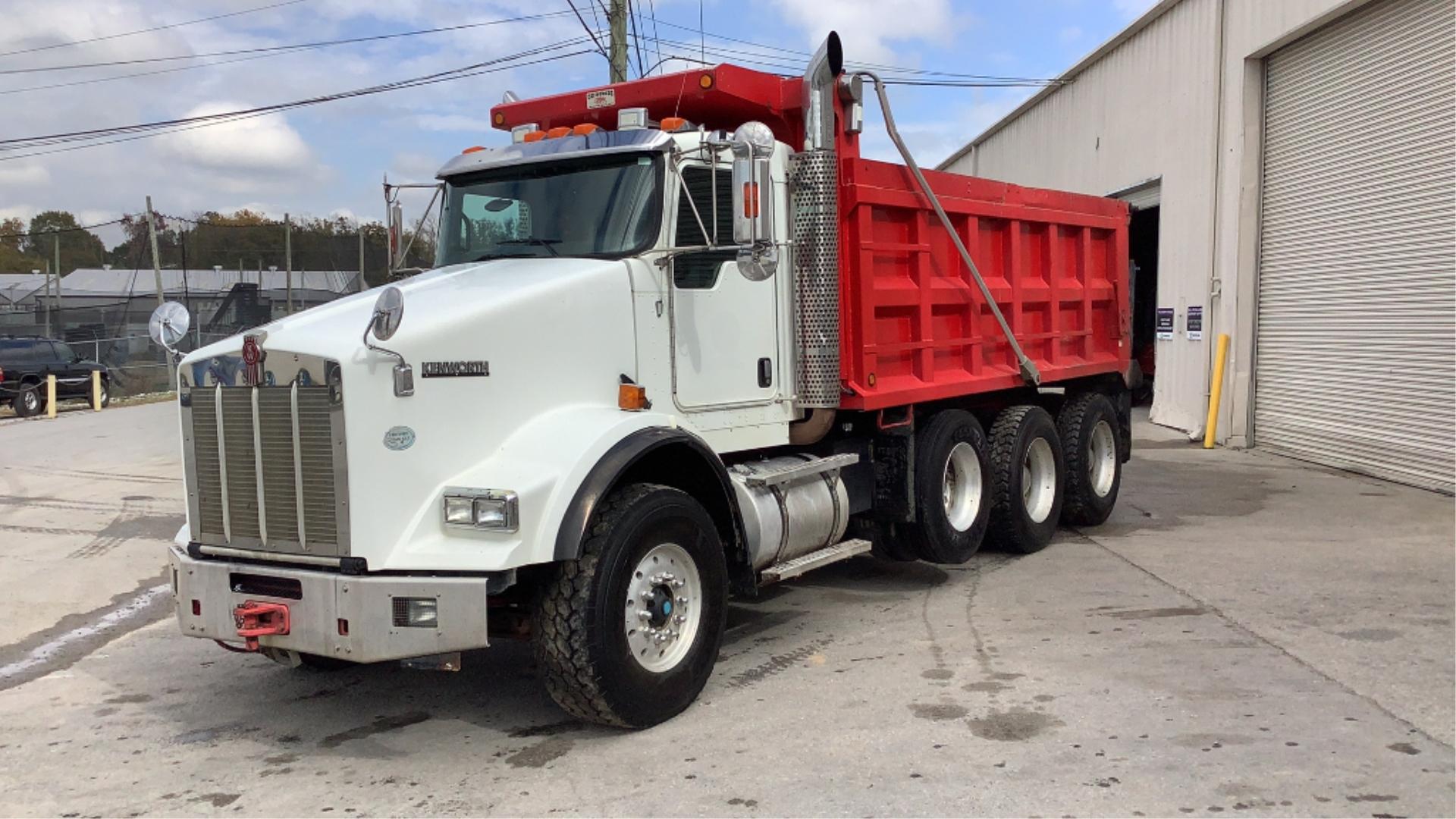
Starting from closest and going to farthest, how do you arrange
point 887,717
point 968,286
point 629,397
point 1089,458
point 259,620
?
point 259,620 < point 887,717 < point 629,397 < point 968,286 < point 1089,458

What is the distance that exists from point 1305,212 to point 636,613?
12.0 m

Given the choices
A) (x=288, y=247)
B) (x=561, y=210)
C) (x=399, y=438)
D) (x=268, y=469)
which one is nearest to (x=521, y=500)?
(x=399, y=438)

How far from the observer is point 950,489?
820 centimetres

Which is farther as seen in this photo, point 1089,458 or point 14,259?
point 14,259

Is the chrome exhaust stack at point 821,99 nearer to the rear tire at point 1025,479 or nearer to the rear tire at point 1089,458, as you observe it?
the rear tire at point 1025,479

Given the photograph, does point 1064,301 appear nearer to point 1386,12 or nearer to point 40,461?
point 1386,12

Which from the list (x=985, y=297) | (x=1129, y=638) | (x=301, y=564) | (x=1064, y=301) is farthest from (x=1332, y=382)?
(x=301, y=564)

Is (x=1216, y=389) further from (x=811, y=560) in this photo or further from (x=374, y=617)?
(x=374, y=617)

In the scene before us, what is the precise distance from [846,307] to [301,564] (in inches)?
138

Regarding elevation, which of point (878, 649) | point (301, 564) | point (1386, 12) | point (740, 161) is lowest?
point (878, 649)

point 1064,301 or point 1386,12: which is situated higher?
point 1386,12

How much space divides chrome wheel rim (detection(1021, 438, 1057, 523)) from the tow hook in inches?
241

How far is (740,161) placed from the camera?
5434 millimetres

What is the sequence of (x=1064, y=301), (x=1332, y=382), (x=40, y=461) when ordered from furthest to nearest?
(x=40, y=461), (x=1332, y=382), (x=1064, y=301)
